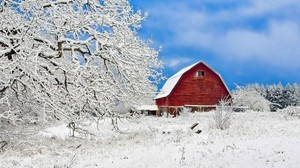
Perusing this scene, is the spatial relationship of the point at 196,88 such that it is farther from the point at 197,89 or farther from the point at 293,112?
the point at 293,112

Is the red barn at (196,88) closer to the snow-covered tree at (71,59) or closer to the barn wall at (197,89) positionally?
the barn wall at (197,89)

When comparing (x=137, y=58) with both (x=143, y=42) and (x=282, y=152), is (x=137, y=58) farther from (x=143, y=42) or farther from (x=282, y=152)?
(x=282, y=152)

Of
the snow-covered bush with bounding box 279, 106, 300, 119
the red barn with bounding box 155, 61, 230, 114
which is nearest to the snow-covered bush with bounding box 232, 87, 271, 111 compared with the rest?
the red barn with bounding box 155, 61, 230, 114

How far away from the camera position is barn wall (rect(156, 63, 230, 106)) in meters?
42.0

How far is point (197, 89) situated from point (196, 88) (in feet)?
0.55

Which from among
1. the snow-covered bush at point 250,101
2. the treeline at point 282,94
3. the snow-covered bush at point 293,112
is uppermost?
the treeline at point 282,94

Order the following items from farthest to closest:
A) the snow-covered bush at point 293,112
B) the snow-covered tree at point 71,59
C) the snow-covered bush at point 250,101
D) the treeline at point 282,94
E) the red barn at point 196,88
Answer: the treeline at point 282,94 → the snow-covered bush at point 250,101 → the red barn at point 196,88 → the snow-covered bush at point 293,112 → the snow-covered tree at point 71,59

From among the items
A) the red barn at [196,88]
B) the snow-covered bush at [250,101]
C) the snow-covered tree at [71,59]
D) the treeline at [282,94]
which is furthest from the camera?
the treeline at [282,94]

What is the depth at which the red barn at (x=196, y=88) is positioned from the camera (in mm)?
41938

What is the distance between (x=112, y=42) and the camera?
29.7 feet

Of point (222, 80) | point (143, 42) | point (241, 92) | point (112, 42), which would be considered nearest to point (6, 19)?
point (112, 42)

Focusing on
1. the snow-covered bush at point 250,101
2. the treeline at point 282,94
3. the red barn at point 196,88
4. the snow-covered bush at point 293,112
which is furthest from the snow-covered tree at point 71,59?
the treeline at point 282,94

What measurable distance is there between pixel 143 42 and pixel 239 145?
4353 millimetres

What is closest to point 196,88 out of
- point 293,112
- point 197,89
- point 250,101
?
point 197,89
